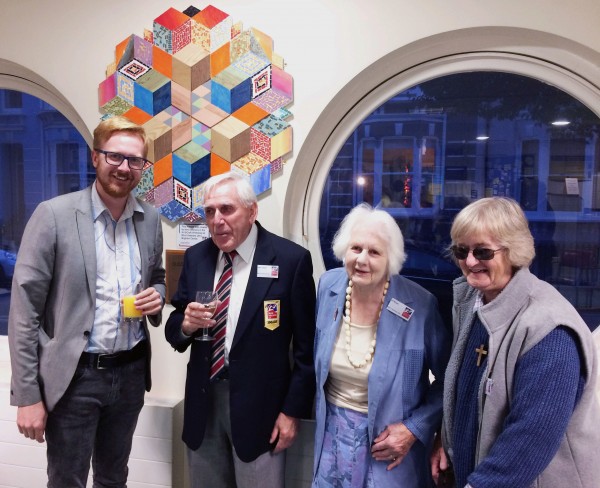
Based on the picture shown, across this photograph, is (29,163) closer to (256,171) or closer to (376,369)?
(256,171)

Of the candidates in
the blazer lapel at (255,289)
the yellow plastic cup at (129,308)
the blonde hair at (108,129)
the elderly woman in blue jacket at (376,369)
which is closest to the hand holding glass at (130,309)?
the yellow plastic cup at (129,308)

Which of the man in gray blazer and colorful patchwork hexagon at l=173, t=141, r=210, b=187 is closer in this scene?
the man in gray blazer

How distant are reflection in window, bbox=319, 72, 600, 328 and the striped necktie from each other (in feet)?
3.09

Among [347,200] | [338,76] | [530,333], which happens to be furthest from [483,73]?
[530,333]

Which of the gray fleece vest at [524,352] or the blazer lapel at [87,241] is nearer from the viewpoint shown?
the gray fleece vest at [524,352]

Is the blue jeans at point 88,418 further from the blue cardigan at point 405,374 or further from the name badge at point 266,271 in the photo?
the blue cardigan at point 405,374

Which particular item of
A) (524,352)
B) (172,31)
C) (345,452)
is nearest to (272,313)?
(345,452)

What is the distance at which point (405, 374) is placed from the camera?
1.60 metres

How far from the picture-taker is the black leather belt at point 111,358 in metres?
1.70

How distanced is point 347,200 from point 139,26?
4.42ft

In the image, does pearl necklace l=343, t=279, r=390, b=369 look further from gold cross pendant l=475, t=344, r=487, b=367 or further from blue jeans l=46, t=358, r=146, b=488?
blue jeans l=46, t=358, r=146, b=488

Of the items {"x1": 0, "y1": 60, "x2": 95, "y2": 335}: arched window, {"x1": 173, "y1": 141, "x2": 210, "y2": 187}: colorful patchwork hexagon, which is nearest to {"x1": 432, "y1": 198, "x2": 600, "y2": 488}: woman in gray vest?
{"x1": 173, "y1": 141, "x2": 210, "y2": 187}: colorful patchwork hexagon

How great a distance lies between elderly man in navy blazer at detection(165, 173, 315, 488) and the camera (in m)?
1.75

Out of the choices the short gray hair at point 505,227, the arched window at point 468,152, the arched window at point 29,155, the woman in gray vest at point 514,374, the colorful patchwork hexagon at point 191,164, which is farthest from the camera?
the arched window at point 29,155
